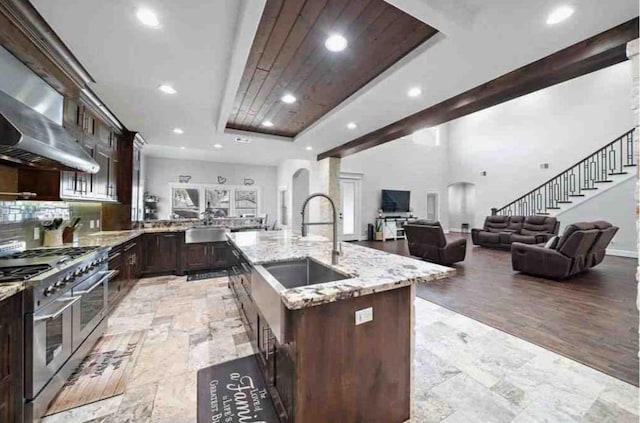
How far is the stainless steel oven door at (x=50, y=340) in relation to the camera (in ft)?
4.91

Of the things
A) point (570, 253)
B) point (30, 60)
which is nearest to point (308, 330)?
point (30, 60)

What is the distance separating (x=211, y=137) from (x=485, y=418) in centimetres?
499

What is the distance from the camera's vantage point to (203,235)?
16.3ft

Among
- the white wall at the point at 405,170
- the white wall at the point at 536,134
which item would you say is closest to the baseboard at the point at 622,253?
the white wall at the point at 536,134

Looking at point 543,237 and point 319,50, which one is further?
point 543,237

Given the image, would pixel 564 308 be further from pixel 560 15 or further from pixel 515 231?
pixel 515 231

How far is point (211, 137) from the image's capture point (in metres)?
4.58

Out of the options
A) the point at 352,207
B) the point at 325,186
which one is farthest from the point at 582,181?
the point at 325,186

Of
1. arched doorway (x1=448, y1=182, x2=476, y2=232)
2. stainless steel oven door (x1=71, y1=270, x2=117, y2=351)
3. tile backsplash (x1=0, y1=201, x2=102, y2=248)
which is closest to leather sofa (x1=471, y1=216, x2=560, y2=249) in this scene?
arched doorway (x1=448, y1=182, x2=476, y2=232)

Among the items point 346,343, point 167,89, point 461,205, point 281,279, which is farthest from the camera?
point 461,205

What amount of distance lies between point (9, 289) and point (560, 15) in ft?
12.1

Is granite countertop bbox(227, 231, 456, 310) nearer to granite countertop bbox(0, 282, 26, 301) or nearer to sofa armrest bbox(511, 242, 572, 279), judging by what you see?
granite countertop bbox(0, 282, 26, 301)

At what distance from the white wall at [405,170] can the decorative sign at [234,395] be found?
25.4ft

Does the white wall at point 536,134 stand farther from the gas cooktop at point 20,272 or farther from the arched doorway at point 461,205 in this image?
the gas cooktop at point 20,272
